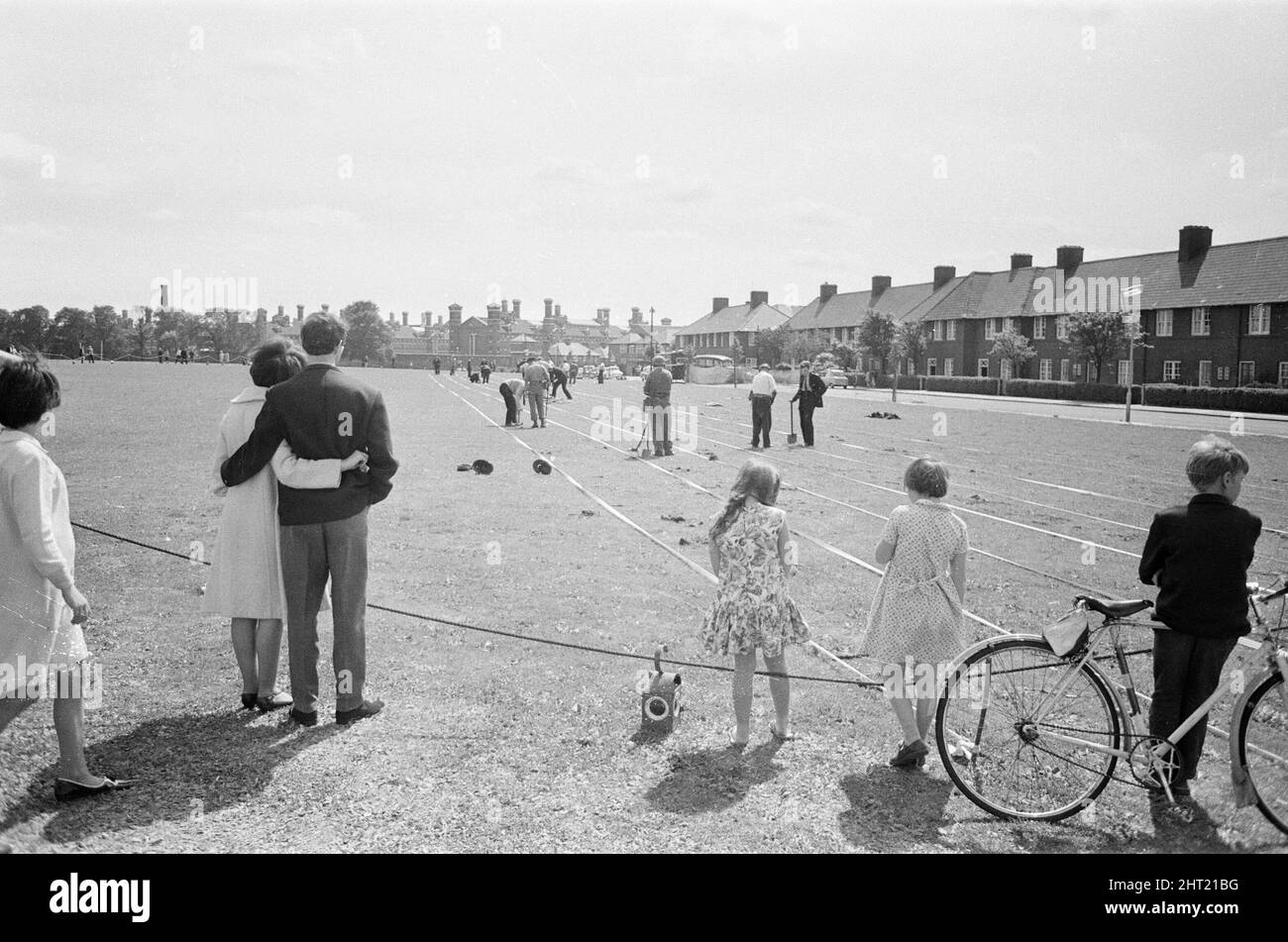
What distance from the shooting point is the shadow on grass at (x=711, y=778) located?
4.67m

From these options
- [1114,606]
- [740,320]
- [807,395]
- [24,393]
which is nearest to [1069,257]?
[740,320]

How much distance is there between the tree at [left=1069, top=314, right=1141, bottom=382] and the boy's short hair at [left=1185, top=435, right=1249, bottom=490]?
64324mm

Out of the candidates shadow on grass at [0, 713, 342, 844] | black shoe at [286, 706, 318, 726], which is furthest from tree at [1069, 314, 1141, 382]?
shadow on grass at [0, 713, 342, 844]

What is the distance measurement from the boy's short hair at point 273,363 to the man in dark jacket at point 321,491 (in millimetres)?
182

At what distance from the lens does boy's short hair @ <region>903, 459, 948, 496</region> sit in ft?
16.9

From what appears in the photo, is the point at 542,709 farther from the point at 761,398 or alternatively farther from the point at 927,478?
the point at 761,398

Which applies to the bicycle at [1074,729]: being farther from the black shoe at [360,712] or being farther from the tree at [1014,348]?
the tree at [1014,348]

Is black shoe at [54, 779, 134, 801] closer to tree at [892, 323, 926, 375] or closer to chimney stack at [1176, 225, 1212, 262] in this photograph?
chimney stack at [1176, 225, 1212, 262]

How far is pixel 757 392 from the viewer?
2208cm

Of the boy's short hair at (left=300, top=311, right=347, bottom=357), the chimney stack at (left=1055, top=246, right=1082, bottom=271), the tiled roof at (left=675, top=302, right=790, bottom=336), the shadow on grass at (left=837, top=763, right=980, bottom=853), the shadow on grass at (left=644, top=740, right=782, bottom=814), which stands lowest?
the shadow on grass at (left=837, top=763, right=980, bottom=853)

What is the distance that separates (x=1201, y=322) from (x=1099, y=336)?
579cm
